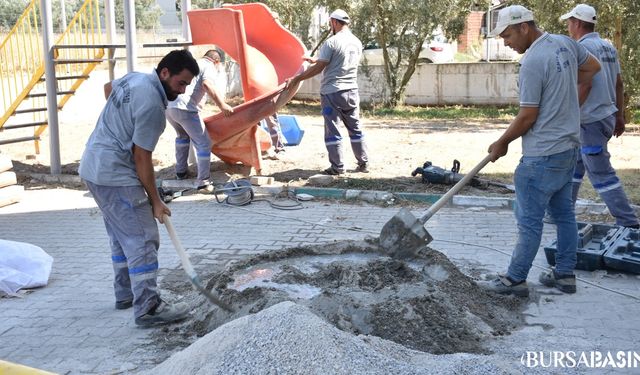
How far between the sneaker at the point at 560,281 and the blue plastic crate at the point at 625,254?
51cm

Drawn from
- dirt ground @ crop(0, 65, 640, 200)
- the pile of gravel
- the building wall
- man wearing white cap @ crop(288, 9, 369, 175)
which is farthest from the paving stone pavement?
the building wall

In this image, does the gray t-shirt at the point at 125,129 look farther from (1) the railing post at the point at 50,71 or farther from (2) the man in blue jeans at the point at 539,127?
(1) the railing post at the point at 50,71

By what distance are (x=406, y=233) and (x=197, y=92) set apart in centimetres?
448

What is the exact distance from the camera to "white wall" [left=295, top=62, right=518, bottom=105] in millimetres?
17500

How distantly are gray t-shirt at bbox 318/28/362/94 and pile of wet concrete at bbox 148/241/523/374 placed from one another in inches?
147

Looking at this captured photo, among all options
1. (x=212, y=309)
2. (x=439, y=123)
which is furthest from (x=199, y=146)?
(x=439, y=123)

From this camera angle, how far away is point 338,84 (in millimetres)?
9469

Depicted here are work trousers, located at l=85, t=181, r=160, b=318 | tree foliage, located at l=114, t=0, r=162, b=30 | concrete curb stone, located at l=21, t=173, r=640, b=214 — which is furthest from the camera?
tree foliage, located at l=114, t=0, r=162, b=30

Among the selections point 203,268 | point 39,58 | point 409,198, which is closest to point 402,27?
point 39,58

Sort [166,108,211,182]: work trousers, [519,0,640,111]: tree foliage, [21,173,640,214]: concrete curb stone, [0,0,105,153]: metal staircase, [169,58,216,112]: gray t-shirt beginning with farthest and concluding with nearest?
[519,0,640,111]: tree foliage < [0,0,105,153]: metal staircase < [166,108,211,182]: work trousers < [169,58,216,112]: gray t-shirt < [21,173,640,214]: concrete curb stone

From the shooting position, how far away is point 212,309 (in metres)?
4.94

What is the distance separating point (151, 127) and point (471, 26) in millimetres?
24698

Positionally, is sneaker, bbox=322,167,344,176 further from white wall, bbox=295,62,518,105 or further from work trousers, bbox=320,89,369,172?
white wall, bbox=295,62,518,105

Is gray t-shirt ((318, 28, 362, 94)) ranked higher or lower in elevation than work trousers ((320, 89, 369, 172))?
higher
